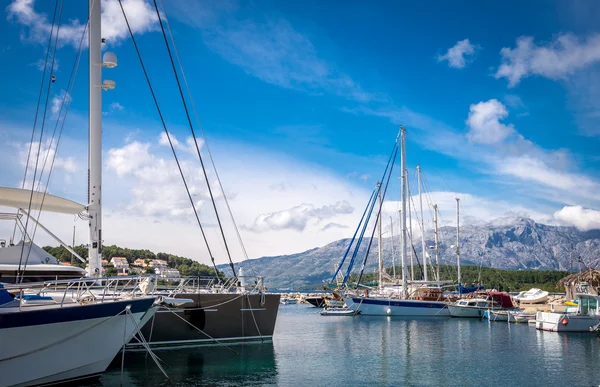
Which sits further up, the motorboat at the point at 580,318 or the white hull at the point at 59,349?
the white hull at the point at 59,349

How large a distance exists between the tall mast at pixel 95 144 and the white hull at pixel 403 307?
123 feet

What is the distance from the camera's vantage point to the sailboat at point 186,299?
21.2 meters

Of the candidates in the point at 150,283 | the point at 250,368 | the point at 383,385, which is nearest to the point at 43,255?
the point at 150,283

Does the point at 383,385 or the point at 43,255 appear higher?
the point at 43,255

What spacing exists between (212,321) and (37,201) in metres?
9.65

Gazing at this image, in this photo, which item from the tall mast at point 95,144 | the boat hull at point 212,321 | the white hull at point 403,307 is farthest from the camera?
the white hull at point 403,307

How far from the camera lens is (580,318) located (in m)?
35.7

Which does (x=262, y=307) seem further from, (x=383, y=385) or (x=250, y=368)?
(x=383, y=385)

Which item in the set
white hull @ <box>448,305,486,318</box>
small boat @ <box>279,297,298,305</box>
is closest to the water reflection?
white hull @ <box>448,305,486,318</box>

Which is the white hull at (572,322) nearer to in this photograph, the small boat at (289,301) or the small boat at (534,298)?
the small boat at (534,298)

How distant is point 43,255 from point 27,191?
2.87m

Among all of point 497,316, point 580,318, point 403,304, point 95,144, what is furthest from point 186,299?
point 497,316

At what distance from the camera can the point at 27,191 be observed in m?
21.4

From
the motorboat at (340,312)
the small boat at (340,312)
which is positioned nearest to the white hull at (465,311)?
the motorboat at (340,312)
